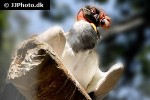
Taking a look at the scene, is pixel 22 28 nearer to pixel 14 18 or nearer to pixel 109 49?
pixel 14 18

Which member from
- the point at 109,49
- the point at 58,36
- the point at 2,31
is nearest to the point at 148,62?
the point at 109,49

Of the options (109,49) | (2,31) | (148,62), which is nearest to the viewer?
(2,31)

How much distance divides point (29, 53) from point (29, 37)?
49mm

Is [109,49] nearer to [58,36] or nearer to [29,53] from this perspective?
[58,36]

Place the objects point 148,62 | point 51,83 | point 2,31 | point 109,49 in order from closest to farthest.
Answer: point 51,83 < point 2,31 < point 109,49 < point 148,62

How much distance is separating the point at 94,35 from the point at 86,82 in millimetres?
124

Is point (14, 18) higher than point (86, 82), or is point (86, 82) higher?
point (14, 18)

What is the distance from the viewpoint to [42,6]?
1161 mm

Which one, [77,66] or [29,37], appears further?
[77,66]

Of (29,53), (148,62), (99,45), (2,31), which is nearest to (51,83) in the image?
(29,53)

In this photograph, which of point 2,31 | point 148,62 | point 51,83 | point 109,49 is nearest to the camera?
point 51,83

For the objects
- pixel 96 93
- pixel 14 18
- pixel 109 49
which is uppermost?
pixel 14 18

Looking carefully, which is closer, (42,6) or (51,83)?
(51,83)

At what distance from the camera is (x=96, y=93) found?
1.24 metres
